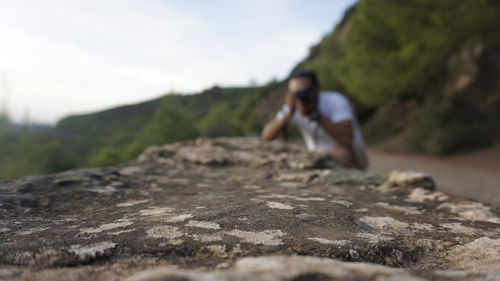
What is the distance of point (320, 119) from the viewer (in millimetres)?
3838

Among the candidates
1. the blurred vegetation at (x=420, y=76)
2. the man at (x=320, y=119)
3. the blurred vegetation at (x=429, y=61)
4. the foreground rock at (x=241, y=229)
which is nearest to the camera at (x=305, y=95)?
the man at (x=320, y=119)

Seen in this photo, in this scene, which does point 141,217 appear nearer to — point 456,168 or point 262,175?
A: point 262,175

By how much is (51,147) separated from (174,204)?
75.3 ft

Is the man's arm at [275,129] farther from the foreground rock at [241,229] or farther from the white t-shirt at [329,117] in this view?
the foreground rock at [241,229]

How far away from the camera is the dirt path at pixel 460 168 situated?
773 centimetres

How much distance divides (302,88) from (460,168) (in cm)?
948

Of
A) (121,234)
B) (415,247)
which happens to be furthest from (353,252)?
(121,234)

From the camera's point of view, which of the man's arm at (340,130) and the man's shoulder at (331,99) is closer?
the man's arm at (340,130)

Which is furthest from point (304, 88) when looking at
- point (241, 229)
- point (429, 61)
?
point (429, 61)

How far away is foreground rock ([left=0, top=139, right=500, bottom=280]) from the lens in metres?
0.76

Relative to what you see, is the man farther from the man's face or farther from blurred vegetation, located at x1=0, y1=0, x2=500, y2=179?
blurred vegetation, located at x1=0, y1=0, x2=500, y2=179

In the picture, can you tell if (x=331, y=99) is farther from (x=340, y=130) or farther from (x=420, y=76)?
(x=420, y=76)

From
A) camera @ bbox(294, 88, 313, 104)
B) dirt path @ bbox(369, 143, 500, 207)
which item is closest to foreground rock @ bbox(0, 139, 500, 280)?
camera @ bbox(294, 88, 313, 104)

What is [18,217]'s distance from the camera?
124 centimetres
